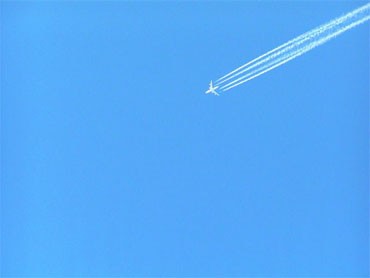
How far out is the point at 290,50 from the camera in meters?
0.95

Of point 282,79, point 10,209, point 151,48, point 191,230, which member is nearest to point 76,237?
point 10,209

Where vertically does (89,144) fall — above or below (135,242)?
above

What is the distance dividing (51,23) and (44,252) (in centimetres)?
67

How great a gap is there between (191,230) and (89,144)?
392 millimetres

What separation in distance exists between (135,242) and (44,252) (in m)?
0.27

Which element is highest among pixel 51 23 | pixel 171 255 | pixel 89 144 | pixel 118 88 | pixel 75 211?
pixel 51 23

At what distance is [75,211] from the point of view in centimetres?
98

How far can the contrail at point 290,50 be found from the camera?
0.95 meters

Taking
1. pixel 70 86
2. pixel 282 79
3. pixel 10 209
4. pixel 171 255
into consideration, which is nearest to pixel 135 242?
pixel 171 255

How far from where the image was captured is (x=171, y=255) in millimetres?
985

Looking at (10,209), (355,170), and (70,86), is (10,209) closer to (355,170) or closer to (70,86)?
(70,86)

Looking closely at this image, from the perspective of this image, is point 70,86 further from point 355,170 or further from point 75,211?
point 355,170

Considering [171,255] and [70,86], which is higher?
[70,86]

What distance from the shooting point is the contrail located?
0.95 metres
